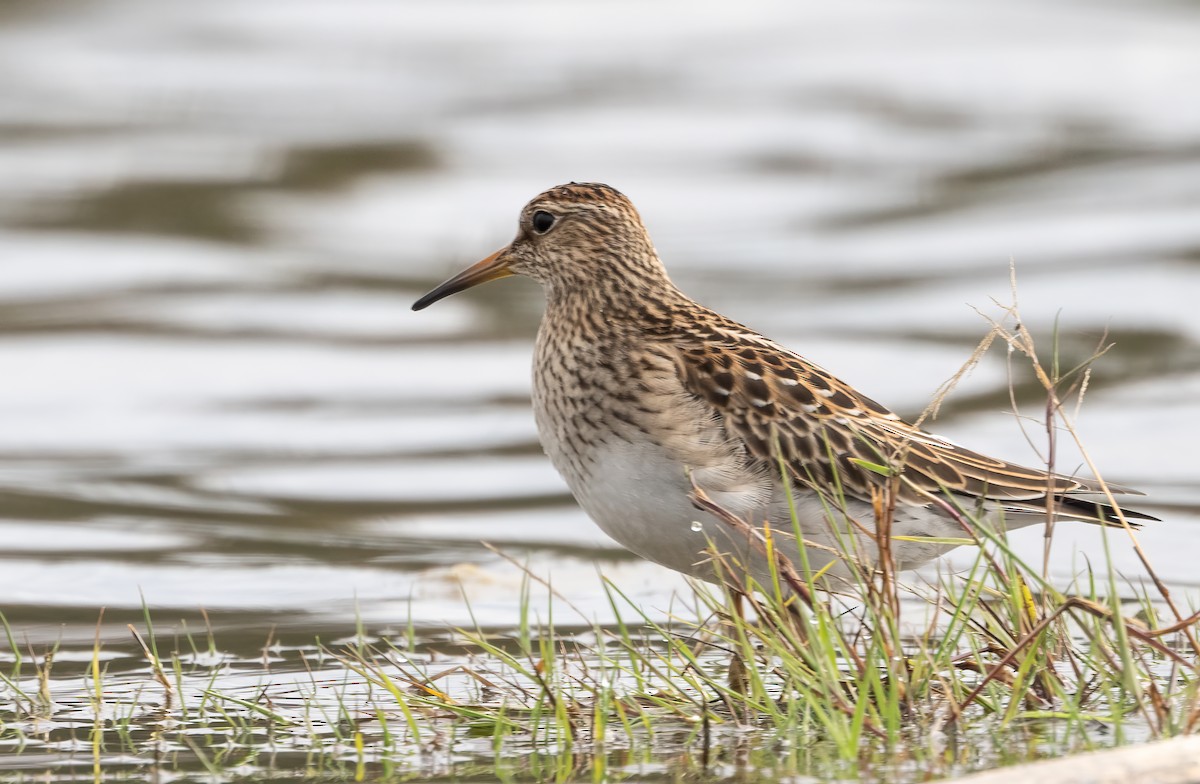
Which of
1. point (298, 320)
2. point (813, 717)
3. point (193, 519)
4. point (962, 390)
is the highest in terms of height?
point (298, 320)

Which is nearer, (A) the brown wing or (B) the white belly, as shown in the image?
(B) the white belly

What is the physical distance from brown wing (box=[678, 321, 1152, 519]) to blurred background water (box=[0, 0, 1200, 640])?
0.61 metres

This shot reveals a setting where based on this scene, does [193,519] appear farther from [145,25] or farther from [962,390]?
[145,25]

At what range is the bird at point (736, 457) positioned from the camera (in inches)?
225

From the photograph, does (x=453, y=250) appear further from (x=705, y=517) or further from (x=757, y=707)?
(x=757, y=707)

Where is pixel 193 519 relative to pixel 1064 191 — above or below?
below

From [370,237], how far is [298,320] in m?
2.69

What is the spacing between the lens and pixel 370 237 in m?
16.0

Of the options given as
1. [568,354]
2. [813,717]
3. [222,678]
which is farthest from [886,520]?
[222,678]

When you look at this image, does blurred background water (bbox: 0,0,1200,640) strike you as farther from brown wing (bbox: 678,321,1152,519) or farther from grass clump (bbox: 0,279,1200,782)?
grass clump (bbox: 0,279,1200,782)

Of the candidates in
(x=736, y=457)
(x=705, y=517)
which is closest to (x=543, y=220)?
(x=736, y=457)

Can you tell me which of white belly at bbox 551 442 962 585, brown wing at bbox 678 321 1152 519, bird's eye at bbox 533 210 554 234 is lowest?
white belly at bbox 551 442 962 585

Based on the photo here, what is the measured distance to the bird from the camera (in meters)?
5.71

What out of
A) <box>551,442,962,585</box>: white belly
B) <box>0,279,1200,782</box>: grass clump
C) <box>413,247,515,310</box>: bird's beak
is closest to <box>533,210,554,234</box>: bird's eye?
<box>413,247,515,310</box>: bird's beak
